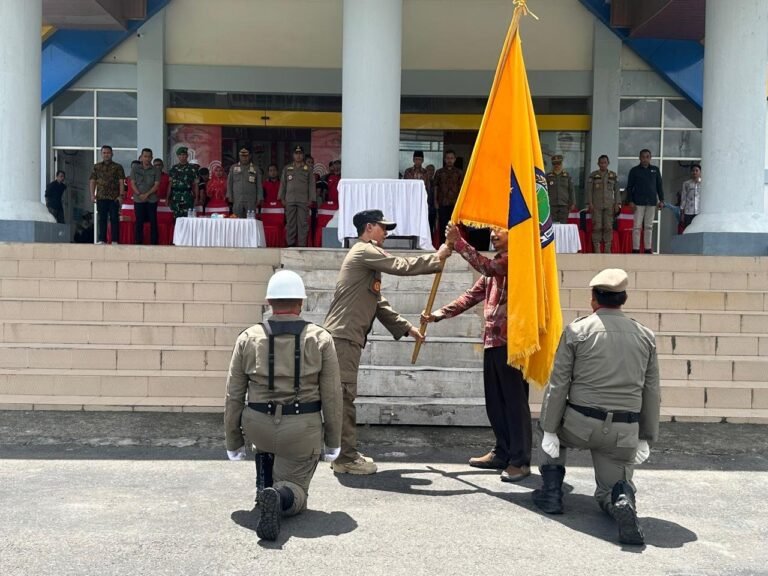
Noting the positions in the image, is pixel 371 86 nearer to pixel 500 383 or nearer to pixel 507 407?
pixel 500 383

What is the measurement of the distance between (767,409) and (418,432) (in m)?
3.59

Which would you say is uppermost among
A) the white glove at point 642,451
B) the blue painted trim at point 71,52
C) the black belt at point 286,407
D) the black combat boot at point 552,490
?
the blue painted trim at point 71,52

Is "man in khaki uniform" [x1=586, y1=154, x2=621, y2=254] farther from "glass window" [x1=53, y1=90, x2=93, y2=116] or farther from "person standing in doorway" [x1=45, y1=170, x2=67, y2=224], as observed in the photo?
"glass window" [x1=53, y1=90, x2=93, y2=116]

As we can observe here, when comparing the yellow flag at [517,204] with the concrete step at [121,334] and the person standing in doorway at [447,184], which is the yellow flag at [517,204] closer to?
the concrete step at [121,334]

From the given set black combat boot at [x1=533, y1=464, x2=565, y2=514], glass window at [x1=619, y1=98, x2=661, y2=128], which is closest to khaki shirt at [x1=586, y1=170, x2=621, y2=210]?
glass window at [x1=619, y1=98, x2=661, y2=128]

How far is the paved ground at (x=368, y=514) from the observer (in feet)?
14.7

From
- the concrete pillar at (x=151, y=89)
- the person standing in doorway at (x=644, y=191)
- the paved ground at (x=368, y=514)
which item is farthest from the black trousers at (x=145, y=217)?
the person standing in doorway at (x=644, y=191)

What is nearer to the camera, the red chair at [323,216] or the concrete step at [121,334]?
the concrete step at [121,334]

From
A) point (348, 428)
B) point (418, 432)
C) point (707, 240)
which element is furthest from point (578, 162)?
point (348, 428)

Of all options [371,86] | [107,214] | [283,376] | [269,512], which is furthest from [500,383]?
[107,214]

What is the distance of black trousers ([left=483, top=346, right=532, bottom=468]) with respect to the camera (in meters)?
6.28

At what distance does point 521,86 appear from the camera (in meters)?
6.50

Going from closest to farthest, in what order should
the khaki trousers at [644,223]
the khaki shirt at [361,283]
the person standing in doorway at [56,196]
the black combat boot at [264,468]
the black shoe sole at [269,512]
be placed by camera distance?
the black shoe sole at [269,512] → the black combat boot at [264,468] → the khaki shirt at [361,283] → the khaki trousers at [644,223] → the person standing in doorway at [56,196]

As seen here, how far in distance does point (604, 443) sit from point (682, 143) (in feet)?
54.6
